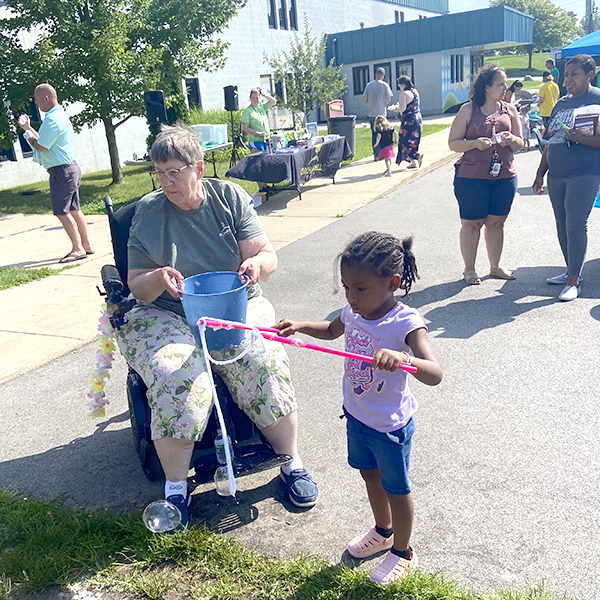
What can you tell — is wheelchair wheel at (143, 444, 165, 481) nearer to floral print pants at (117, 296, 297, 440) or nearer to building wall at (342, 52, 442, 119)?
floral print pants at (117, 296, 297, 440)

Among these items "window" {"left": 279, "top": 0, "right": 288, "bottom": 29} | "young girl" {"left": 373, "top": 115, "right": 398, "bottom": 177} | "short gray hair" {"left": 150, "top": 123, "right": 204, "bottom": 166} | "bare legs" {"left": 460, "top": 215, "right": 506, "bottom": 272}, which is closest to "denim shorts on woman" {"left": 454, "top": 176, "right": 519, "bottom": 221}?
"bare legs" {"left": 460, "top": 215, "right": 506, "bottom": 272}

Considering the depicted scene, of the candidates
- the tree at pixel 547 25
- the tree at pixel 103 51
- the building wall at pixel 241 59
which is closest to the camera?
the tree at pixel 103 51

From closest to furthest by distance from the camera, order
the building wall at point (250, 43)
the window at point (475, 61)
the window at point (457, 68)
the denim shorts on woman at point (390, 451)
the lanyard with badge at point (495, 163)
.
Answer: the denim shorts on woman at point (390, 451) → the lanyard with badge at point (495, 163) → the building wall at point (250, 43) → the window at point (457, 68) → the window at point (475, 61)

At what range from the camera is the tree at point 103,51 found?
1152 centimetres

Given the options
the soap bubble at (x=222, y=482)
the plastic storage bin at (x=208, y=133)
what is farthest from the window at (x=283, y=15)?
the soap bubble at (x=222, y=482)

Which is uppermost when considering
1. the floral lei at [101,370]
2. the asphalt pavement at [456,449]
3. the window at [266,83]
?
the window at [266,83]

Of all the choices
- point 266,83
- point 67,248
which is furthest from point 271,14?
point 67,248

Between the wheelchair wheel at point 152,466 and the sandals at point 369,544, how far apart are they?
1.08m

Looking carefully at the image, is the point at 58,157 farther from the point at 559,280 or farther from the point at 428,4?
the point at 428,4

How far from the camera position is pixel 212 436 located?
3.08 m

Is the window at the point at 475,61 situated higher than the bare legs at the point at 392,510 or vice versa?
the window at the point at 475,61

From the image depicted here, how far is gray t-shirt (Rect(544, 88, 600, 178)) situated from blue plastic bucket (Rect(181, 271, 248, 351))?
3561mm

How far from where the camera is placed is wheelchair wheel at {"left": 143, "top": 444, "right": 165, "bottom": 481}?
3.05m

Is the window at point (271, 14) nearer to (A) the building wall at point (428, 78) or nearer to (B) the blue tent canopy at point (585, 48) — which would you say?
(A) the building wall at point (428, 78)
